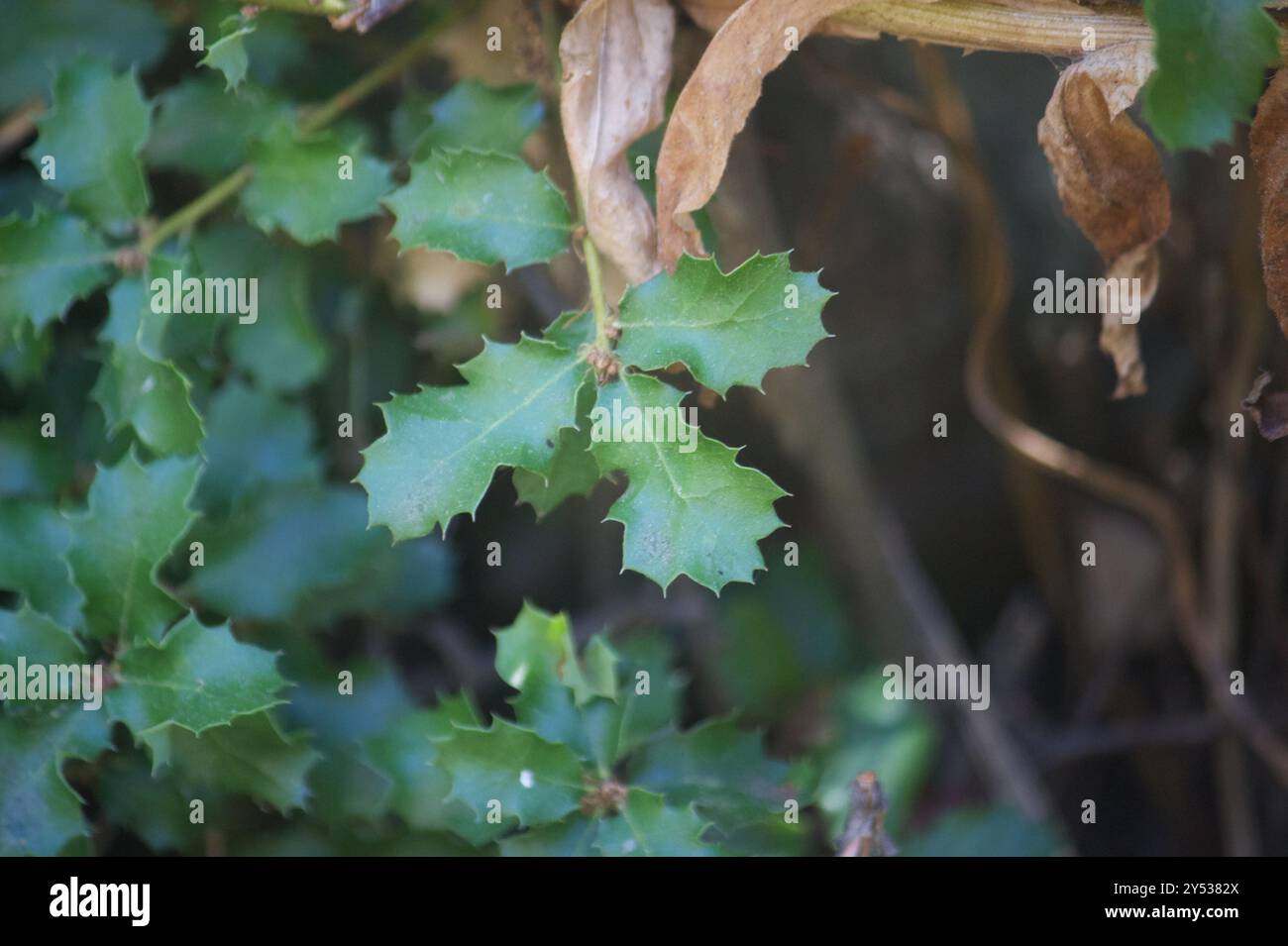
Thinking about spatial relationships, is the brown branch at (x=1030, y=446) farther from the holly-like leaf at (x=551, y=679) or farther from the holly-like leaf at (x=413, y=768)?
the holly-like leaf at (x=413, y=768)

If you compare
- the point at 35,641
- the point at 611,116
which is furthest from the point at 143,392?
the point at 611,116

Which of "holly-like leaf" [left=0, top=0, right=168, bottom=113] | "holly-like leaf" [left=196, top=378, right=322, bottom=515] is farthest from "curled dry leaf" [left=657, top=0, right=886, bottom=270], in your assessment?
"holly-like leaf" [left=0, top=0, right=168, bottom=113]

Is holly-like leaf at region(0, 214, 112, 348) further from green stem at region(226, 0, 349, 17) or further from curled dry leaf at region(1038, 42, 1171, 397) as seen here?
curled dry leaf at region(1038, 42, 1171, 397)

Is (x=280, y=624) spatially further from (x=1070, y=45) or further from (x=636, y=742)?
(x=1070, y=45)

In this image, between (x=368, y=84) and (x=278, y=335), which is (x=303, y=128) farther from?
(x=278, y=335)

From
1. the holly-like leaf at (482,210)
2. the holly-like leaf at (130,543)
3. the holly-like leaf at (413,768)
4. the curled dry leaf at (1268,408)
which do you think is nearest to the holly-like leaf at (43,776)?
the holly-like leaf at (130,543)
